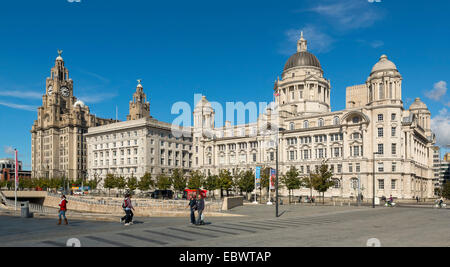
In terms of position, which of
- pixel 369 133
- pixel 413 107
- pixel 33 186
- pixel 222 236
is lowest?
pixel 33 186

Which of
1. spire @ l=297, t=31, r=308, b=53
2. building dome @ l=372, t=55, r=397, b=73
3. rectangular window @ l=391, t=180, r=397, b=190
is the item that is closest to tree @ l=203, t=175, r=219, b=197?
rectangular window @ l=391, t=180, r=397, b=190

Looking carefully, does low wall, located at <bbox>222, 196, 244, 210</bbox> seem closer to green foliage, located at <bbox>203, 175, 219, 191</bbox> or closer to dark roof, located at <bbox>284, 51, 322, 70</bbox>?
green foliage, located at <bbox>203, 175, 219, 191</bbox>

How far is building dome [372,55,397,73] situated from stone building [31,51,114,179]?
3861 inches

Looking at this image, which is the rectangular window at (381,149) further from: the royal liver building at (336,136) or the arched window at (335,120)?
the arched window at (335,120)

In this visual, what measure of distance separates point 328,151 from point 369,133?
10075 millimetres

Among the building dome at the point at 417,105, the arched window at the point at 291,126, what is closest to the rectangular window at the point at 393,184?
the arched window at the point at 291,126

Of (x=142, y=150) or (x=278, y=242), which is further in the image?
(x=142, y=150)

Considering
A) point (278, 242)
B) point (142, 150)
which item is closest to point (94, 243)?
point (278, 242)

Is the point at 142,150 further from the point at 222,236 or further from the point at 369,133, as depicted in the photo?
the point at 222,236

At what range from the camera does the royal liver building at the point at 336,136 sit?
80.6 meters

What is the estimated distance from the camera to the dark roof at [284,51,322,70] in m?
113

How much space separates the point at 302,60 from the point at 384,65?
33.0 metres

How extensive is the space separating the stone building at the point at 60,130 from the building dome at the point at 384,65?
322 ft
